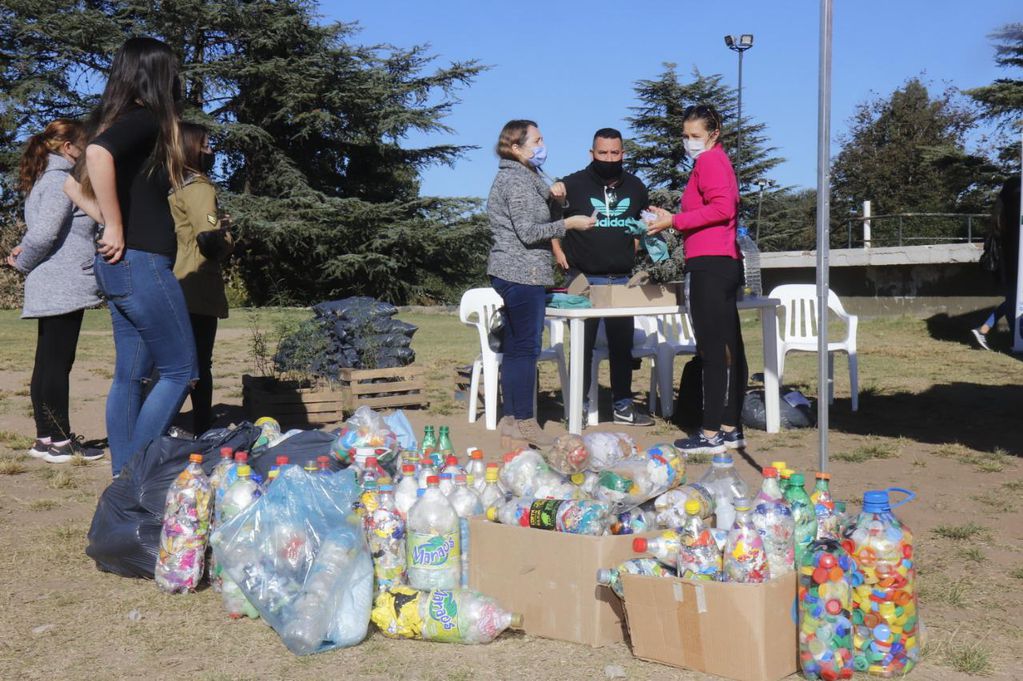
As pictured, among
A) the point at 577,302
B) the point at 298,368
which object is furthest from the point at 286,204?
→ the point at 577,302

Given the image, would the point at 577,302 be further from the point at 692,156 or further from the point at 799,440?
the point at 799,440

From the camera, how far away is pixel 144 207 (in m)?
4.45

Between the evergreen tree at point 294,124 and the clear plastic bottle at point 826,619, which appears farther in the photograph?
the evergreen tree at point 294,124

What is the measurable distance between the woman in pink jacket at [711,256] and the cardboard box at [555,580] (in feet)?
9.01

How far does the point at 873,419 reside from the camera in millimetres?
7277

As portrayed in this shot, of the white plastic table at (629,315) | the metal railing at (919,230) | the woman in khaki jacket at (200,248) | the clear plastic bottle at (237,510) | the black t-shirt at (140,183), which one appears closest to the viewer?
the clear plastic bottle at (237,510)

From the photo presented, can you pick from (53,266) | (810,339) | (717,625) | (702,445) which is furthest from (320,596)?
(810,339)

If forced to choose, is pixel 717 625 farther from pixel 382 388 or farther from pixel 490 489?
pixel 382 388

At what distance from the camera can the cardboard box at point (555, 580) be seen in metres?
3.14

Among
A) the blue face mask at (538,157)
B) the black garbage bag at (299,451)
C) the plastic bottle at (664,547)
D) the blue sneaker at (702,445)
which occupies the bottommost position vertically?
the blue sneaker at (702,445)

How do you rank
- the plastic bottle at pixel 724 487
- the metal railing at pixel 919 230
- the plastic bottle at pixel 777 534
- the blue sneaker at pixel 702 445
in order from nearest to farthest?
the plastic bottle at pixel 777 534, the plastic bottle at pixel 724 487, the blue sneaker at pixel 702 445, the metal railing at pixel 919 230

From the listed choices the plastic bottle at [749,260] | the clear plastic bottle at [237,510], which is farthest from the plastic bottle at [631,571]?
the plastic bottle at [749,260]

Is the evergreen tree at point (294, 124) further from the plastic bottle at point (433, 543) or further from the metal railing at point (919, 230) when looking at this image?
the plastic bottle at point (433, 543)

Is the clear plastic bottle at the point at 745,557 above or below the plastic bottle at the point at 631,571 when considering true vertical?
above
